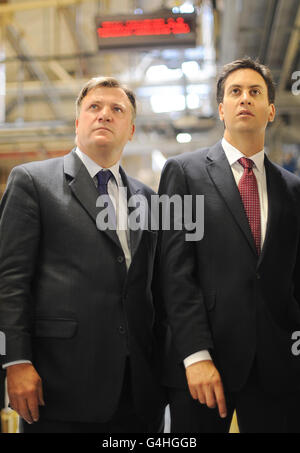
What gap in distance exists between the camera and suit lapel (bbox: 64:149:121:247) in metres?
1.67

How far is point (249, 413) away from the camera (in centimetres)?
153

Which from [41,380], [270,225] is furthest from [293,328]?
[41,380]

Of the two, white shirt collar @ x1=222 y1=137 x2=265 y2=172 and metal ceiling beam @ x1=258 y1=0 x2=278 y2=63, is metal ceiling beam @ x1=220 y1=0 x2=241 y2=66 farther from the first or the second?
white shirt collar @ x1=222 y1=137 x2=265 y2=172

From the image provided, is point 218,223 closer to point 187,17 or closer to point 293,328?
point 293,328

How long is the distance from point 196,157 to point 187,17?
273 centimetres

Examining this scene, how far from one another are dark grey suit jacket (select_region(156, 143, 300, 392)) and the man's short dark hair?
1.18ft

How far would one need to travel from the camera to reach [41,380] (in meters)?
1.55

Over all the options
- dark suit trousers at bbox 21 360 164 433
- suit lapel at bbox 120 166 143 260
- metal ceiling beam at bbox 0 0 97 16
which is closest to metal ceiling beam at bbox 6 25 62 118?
metal ceiling beam at bbox 0 0 97 16

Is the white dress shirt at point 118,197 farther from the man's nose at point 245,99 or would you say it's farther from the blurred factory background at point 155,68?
the blurred factory background at point 155,68

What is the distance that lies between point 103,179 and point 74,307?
50 centimetres

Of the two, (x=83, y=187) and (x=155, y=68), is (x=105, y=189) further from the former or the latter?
(x=155, y=68)

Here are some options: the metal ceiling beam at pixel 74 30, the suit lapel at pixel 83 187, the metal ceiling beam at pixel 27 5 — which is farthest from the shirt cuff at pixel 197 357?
the metal ceiling beam at pixel 74 30

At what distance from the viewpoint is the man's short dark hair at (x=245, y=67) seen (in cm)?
176

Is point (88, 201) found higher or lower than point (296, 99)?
lower
